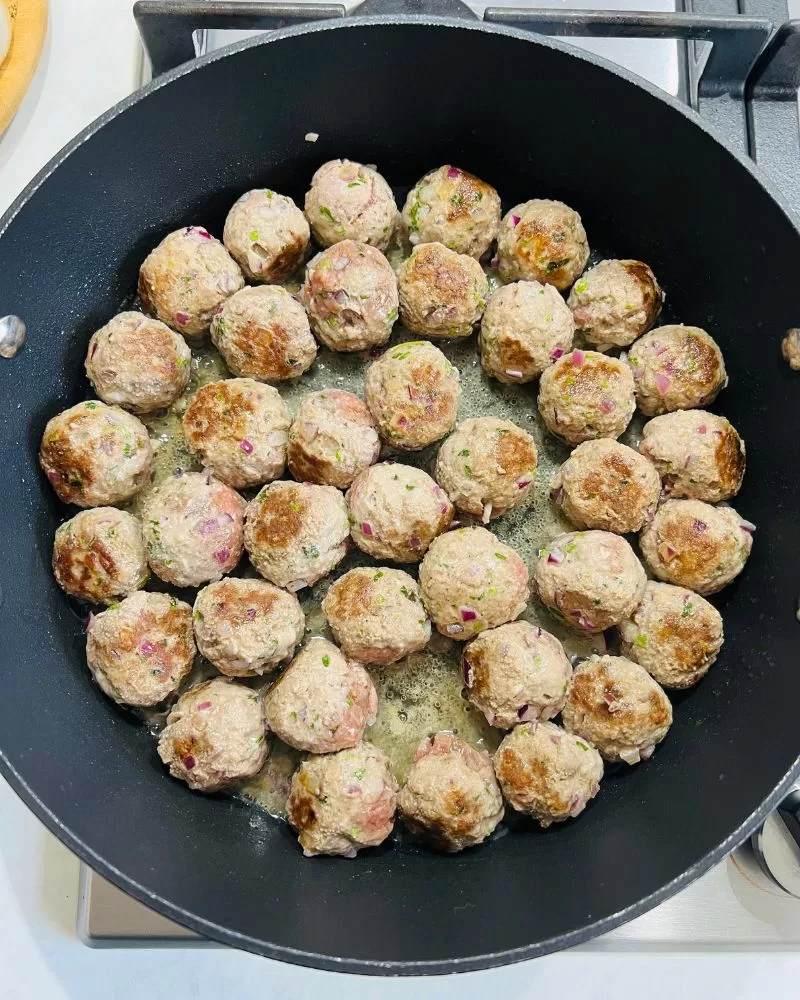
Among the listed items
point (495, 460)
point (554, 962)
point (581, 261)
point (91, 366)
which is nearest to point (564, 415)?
point (495, 460)

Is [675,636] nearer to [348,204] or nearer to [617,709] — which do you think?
[617,709]

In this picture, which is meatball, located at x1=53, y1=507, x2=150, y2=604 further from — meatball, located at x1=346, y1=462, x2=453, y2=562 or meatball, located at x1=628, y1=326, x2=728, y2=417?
meatball, located at x1=628, y1=326, x2=728, y2=417

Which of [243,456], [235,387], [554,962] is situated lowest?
[554,962]

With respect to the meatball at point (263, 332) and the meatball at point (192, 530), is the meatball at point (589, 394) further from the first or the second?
the meatball at point (192, 530)

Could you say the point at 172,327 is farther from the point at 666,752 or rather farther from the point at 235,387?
the point at 666,752

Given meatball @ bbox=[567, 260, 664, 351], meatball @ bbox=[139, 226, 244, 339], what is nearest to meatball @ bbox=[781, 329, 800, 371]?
meatball @ bbox=[567, 260, 664, 351]
